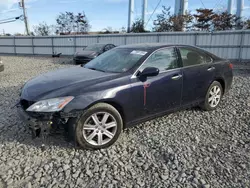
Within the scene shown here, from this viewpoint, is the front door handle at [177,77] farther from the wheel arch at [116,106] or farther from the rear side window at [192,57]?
the wheel arch at [116,106]

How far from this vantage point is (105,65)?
12.0 ft

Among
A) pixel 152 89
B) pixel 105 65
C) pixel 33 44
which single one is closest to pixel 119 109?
pixel 152 89

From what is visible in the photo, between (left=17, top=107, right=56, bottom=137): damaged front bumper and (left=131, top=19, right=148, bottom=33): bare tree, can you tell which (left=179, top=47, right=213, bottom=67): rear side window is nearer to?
(left=17, top=107, right=56, bottom=137): damaged front bumper

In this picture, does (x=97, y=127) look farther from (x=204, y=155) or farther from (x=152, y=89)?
(x=204, y=155)

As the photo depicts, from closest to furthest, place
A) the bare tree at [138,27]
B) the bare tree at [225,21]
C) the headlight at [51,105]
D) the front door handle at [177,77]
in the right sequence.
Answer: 1. the headlight at [51,105]
2. the front door handle at [177,77]
3. the bare tree at [225,21]
4. the bare tree at [138,27]

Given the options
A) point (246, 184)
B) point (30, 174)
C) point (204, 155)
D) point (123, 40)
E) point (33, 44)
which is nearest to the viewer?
point (246, 184)

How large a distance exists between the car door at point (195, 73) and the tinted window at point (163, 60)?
0.67 feet

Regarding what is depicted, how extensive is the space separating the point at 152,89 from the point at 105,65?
1.01 m

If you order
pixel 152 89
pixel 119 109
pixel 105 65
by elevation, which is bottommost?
pixel 119 109

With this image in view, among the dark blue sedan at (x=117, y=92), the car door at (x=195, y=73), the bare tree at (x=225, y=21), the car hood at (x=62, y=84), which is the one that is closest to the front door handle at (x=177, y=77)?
the dark blue sedan at (x=117, y=92)

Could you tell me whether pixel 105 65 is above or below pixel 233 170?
above

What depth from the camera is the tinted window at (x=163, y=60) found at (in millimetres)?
3330

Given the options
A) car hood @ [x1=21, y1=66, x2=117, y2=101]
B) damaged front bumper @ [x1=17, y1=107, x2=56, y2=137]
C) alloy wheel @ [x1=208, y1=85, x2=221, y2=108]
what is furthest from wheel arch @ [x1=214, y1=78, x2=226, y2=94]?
damaged front bumper @ [x1=17, y1=107, x2=56, y2=137]

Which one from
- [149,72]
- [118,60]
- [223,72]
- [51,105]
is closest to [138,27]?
[223,72]
